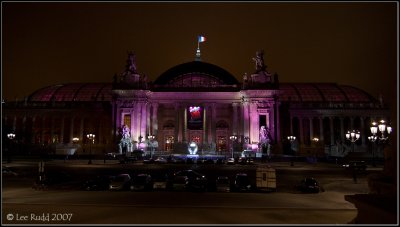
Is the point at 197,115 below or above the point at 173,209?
above

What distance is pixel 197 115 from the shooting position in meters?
89.6

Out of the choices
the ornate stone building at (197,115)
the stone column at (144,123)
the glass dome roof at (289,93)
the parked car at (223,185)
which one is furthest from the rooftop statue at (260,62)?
the parked car at (223,185)

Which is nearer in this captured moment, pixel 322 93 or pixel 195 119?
pixel 195 119

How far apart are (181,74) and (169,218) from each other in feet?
294

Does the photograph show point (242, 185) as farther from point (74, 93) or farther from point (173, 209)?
point (74, 93)

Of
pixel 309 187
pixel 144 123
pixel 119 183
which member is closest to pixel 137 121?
pixel 144 123

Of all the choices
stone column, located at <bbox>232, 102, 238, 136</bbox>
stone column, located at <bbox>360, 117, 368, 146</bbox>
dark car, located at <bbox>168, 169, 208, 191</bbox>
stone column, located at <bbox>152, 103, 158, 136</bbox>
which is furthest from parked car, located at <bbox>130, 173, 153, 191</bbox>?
stone column, located at <bbox>360, 117, 368, 146</bbox>

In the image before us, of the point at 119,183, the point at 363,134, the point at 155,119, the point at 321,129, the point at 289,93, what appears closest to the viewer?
the point at 119,183

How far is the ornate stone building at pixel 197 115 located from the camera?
88562 mm

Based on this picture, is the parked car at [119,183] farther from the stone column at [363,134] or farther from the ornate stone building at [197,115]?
the stone column at [363,134]

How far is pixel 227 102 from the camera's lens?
93.6 metres

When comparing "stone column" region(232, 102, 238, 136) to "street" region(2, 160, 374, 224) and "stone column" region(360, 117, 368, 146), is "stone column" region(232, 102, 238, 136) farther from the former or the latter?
"street" region(2, 160, 374, 224)

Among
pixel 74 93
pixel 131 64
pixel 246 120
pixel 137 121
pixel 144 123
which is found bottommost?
pixel 144 123

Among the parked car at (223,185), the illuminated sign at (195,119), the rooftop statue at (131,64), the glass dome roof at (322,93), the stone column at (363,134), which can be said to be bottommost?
the parked car at (223,185)
